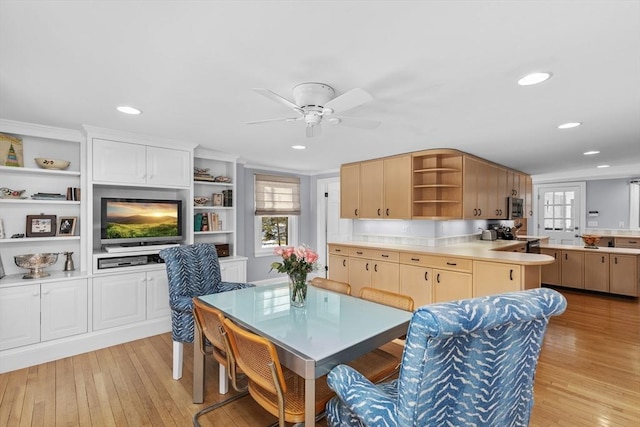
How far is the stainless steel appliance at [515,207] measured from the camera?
5.67 meters

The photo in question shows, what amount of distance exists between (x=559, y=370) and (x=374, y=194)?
2914 mm

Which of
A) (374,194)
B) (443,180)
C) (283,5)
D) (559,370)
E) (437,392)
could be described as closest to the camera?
(437,392)

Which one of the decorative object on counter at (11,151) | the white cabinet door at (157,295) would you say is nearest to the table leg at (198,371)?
the white cabinet door at (157,295)

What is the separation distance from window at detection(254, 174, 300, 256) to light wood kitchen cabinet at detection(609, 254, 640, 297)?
17.4ft

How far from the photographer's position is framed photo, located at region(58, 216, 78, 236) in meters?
3.33

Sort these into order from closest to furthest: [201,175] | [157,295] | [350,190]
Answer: [157,295], [201,175], [350,190]

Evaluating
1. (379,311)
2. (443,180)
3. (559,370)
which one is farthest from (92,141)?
(559,370)

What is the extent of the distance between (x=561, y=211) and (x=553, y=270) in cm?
255

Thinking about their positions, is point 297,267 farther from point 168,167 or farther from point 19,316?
point 19,316

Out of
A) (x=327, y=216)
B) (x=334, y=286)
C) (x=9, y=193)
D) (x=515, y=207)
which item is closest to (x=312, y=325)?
(x=334, y=286)

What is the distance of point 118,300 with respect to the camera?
11.0ft

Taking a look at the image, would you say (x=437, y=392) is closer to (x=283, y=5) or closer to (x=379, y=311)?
→ (x=379, y=311)

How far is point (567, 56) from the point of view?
172cm

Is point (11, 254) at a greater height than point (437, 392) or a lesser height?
greater
